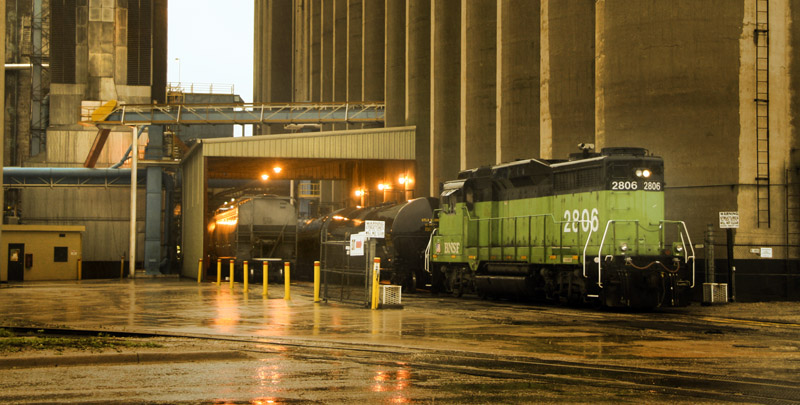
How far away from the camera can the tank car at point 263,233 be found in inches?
1558

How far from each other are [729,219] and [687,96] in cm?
446

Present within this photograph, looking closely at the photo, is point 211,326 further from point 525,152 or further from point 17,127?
point 17,127

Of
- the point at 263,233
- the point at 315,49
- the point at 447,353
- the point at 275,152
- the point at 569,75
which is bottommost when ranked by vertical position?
the point at 447,353

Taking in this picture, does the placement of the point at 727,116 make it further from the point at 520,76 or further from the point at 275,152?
the point at 275,152

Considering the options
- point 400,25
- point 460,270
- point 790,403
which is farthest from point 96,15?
point 790,403

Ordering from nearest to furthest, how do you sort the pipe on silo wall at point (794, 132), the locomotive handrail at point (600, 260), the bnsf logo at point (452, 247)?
1. the locomotive handrail at point (600, 260)
2. the pipe on silo wall at point (794, 132)
3. the bnsf logo at point (452, 247)

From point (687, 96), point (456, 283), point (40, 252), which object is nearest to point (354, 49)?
point (40, 252)

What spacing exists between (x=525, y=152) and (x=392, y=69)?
17.9m

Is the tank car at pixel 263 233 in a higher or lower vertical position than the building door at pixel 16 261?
higher

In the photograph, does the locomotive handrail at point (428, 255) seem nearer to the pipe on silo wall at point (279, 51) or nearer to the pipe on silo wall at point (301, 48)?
the pipe on silo wall at point (301, 48)

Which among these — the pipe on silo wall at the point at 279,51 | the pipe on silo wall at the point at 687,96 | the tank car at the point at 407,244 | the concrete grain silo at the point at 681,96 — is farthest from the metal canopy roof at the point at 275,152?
the pipe on silo wall at the point at 279,51

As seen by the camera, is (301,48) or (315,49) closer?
(315,49)

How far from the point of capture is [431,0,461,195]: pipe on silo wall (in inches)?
1784

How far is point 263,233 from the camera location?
131ft
